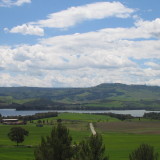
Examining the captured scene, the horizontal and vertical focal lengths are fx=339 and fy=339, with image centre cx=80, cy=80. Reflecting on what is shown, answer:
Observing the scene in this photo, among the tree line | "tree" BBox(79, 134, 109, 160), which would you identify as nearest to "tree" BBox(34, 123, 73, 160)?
the tree line

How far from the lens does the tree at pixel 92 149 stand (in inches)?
1399

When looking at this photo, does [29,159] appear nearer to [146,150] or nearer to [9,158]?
[9,158]

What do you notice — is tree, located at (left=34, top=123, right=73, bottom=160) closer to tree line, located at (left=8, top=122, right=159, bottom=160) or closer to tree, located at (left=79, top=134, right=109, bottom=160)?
tree line, located at (left=8, top=122, right=159, bottom=160)

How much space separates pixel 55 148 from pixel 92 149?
20.3 feet

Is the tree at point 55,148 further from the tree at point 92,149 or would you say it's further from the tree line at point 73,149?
the tree at point 92,149

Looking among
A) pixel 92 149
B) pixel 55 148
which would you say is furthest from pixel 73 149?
pixel 92 149

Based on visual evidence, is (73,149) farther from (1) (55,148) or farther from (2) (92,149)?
(2) (92,149)

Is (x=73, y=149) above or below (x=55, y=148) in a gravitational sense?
below

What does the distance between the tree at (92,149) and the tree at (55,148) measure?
4.64 metres

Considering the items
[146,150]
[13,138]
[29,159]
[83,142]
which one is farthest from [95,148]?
[13,138]

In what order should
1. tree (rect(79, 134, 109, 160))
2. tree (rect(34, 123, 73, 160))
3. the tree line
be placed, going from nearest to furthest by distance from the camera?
tree (rect(79, 134, 109, 160)) < the tree line < tree (rect(34, 123, 73, 160))

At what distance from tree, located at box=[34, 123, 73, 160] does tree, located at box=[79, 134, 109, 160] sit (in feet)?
15.2

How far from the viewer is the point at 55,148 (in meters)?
40.6

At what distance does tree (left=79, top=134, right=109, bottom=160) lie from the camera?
35531mm
